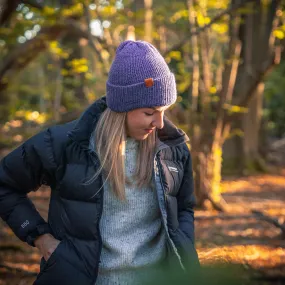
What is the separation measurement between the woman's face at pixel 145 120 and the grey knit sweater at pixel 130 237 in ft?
0.59

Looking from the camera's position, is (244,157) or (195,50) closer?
(195,50)

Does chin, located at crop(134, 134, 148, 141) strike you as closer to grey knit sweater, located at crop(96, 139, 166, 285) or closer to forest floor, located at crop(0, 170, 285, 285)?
grey knit sweater, located at crop(96, 139, 166, 285)

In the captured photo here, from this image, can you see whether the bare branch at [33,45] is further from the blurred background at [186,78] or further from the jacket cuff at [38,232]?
the jacket cuff at [38,232]

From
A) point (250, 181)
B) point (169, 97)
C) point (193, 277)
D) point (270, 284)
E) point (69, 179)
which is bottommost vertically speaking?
point (250, 181)

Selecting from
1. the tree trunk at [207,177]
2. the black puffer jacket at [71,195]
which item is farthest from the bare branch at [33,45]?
the black puffer jacket at [71,195]

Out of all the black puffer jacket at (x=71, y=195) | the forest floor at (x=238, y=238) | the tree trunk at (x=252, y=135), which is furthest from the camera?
the tree trunk at (x=252, y=135)

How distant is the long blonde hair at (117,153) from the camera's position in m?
2.03

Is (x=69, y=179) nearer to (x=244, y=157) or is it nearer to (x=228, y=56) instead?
(x=228, y=56)

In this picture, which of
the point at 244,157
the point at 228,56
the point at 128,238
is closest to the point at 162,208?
the point at 128,238

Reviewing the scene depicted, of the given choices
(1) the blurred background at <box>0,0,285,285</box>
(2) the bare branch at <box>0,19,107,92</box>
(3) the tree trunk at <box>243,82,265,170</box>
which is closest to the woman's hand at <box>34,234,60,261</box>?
(1) the blurred background at <box>0,0,285,285</box>

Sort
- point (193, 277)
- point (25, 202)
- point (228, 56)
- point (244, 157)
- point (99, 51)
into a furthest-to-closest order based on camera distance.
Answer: point (244, 157) → point (228, 56) → point (99, 51) → point (25, 202) → point (193, 277)

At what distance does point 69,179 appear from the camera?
1.99 metres

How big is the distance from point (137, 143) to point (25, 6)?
498 centimetres

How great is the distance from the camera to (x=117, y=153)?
81.3 inches
